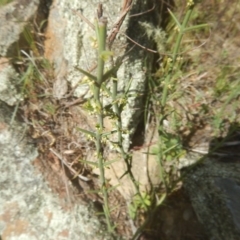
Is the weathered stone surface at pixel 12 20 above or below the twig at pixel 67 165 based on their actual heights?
above

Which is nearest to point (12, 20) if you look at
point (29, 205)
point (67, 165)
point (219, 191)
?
point (67, 165)

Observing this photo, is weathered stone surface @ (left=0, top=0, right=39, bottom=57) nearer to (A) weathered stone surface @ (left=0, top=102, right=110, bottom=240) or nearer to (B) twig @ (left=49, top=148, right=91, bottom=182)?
(A) weathered stone surface @ (left=0, top=102, right=110, bottom=240)

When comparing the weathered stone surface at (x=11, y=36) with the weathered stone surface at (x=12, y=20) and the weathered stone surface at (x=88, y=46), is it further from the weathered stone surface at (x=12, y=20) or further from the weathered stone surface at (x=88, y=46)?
the weathered stone surface at (x=88, y=46)

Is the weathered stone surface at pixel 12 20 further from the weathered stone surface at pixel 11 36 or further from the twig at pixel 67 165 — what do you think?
the twig at pixel 67 165

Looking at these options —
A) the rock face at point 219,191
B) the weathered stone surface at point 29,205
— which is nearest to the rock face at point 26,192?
the weathered stone surface at point 29,205

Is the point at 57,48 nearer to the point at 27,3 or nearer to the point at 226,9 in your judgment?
the point at 27,3

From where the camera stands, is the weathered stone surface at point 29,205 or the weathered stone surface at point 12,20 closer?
the weathered stone surface at point 29,205

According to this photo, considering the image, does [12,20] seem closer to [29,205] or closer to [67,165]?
[67,165]
